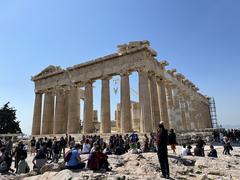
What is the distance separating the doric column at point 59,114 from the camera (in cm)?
3497

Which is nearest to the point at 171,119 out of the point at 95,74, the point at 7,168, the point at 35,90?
the point at 95,74

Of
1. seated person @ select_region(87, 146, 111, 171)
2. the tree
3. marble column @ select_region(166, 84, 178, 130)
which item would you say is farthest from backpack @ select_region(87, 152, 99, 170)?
the tree

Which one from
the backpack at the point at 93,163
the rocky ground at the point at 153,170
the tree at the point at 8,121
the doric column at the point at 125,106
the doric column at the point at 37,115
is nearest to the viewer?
the rocky ground at the point at 153,170

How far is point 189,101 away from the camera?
144 feet

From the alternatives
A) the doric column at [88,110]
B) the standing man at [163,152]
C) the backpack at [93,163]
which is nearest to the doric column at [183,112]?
the doric column at [88,110]

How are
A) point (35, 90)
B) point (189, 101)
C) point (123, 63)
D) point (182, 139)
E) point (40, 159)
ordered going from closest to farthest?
point (40, 159), point (182, 139), point (123, 63), point (35, 90), point (189, 101)

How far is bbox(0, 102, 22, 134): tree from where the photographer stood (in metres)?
51.9

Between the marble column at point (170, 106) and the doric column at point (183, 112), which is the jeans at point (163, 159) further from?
the doric column at point (183, 112)

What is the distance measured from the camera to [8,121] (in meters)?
52.9

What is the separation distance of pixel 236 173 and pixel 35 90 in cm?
3680

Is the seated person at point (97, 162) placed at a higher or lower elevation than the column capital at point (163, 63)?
lower

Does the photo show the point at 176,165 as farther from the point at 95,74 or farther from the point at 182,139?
the point at 95,74

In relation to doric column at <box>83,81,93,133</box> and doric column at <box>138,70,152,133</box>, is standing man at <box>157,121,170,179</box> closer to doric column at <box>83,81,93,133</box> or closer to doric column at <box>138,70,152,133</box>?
doric column at <box>138,70,152,133</box>

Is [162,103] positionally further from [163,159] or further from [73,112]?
[163,159]
